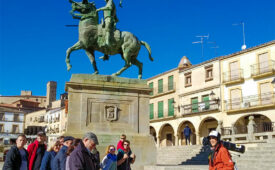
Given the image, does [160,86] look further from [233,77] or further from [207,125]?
[233,77]

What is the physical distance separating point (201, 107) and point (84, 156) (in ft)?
110

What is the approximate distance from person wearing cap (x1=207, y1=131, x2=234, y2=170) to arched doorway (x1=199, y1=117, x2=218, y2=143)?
1243 inches

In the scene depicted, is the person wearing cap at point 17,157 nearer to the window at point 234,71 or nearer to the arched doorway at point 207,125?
the window at point 234,71

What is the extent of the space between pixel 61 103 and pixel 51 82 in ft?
106

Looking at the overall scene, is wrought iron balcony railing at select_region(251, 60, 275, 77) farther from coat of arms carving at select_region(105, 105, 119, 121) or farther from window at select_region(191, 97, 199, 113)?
coat of arms carving at select_region(105, 105, 119, 121)

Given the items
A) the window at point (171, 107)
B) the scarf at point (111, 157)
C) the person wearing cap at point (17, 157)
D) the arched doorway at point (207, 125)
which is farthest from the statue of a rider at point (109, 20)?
the window at point (171, 107)

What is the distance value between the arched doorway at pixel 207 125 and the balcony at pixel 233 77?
4561 mm

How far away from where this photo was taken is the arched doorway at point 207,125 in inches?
1406

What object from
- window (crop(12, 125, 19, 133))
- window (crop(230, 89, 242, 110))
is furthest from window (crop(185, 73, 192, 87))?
window (crop(12, 125, 19, 133))

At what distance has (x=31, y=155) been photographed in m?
5.90

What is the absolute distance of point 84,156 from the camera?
3.66m

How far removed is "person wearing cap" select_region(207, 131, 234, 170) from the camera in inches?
181

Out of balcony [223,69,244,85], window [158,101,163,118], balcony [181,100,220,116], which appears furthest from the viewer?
window [158,101,163,118]

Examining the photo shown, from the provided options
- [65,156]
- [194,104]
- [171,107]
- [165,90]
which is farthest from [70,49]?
[165,90]
